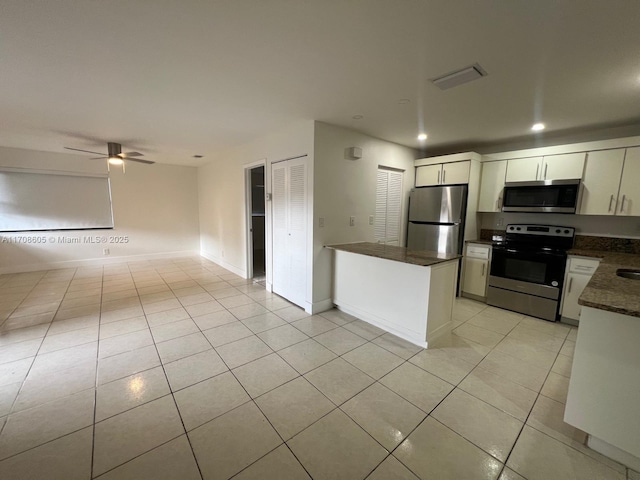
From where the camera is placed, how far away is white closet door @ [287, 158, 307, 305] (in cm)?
336

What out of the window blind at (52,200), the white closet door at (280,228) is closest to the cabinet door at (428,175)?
the white closet door at (280,228)

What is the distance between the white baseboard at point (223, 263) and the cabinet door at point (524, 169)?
4662 millimetres

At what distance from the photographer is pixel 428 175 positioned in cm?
434

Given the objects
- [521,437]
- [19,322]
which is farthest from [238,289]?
[521,437]

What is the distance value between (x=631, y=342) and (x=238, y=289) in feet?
14.0

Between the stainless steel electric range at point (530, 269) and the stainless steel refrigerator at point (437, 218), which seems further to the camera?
the stainless steel refrigerator at point (437, 218)

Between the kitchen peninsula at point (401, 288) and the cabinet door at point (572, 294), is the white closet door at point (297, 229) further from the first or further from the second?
the cabinet door at point (572, 294)

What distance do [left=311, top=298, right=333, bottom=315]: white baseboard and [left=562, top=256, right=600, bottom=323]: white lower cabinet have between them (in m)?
2.89

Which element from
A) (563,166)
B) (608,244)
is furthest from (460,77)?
(608,244)

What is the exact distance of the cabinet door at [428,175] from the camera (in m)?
4.21

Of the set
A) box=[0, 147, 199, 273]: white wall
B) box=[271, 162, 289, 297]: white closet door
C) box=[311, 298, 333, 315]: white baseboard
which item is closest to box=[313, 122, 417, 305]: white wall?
box=[311, 298, 333, 315]: white baseboard

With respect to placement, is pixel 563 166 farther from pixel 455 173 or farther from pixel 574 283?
pixel 574 283

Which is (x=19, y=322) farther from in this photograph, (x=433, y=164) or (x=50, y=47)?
(x=433, y=164)

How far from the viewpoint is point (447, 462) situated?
145 cm
